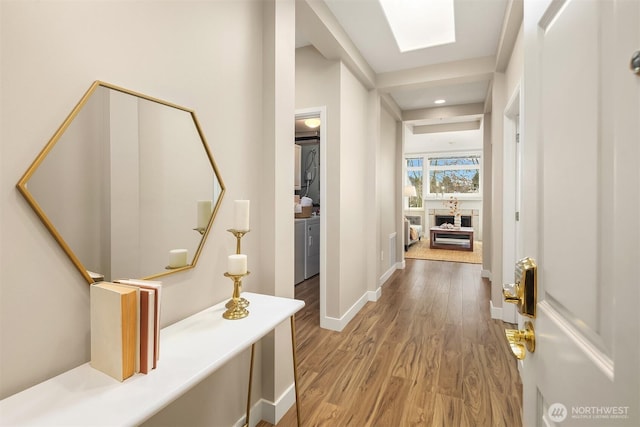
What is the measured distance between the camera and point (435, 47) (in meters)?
2.91

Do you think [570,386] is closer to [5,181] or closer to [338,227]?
[5,181]

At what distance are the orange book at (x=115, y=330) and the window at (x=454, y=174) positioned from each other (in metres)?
9.60

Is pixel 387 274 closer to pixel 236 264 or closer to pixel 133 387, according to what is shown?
pixel 236 264

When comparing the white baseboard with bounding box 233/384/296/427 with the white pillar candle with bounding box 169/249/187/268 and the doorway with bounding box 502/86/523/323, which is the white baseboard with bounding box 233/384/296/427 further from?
the doorway with bounding box 502/86/523/323

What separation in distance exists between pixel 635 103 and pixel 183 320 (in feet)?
4.62

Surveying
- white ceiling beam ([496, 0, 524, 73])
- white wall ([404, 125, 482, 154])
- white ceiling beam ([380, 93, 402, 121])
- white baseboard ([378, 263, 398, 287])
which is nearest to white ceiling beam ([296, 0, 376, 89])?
white ceiling beam ([380, 93, 402, 121])

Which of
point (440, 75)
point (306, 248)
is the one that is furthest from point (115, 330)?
point (306, 248)

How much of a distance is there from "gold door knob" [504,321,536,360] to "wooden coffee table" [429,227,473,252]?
6950mm

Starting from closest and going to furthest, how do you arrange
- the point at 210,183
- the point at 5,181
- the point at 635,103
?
1. the point at 635,103
2. the point at 5,181
3. the point at 210,183

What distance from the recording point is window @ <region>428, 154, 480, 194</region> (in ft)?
29.5

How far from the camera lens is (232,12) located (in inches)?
58.6

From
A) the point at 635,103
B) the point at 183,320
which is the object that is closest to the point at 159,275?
the point at 183,320

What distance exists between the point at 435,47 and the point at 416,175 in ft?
23.3
